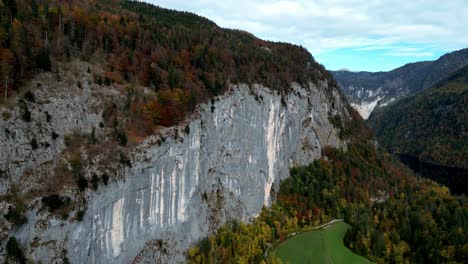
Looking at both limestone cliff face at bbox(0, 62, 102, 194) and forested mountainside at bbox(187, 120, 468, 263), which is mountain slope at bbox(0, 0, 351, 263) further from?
forested mountainside at bbox(187, 120, 468, 263)

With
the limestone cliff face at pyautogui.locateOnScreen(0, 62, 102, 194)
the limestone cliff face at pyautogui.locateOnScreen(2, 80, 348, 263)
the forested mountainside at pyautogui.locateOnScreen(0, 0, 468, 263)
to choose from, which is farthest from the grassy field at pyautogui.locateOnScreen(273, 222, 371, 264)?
the limestone cliff face at pyautogui.locateOnScreen(0, 62, 102, 194)

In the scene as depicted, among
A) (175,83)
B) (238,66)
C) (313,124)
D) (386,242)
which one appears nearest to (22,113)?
(175,83)

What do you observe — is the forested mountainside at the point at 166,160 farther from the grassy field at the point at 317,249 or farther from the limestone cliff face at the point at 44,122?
the grassy field at the point at 317,249

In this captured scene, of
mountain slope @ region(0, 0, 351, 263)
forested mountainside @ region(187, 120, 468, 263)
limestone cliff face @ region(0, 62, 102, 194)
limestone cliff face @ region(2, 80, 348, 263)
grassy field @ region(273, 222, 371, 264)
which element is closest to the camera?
limestone cliff face @ region(0, 62, 102, 194)

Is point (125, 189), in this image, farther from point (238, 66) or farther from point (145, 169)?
point (238, 66)

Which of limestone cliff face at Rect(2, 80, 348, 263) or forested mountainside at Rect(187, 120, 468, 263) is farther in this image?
forested mountainside at Rect(187, 120, 468, 263)

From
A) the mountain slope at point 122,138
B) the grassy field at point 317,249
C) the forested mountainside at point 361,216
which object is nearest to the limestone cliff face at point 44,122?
the mountain slope at point 122,138
